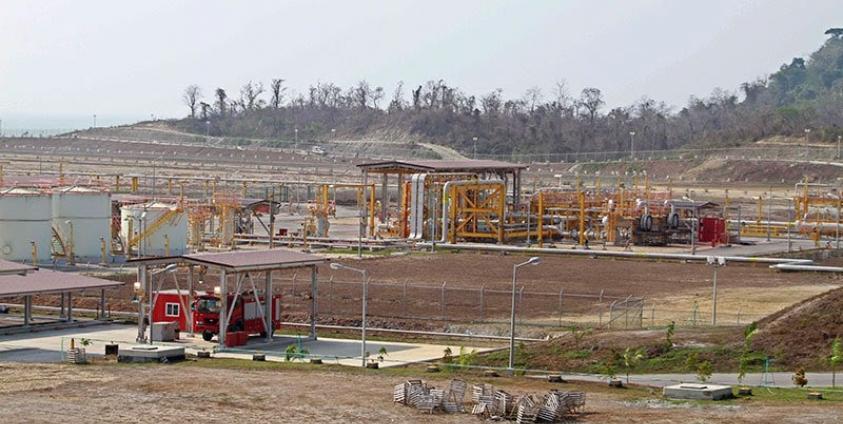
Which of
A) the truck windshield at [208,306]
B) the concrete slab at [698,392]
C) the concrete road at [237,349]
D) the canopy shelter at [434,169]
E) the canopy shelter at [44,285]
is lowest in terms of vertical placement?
the concrete road at [237,349]

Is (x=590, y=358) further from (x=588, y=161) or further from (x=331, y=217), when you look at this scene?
(x=588, y=161)

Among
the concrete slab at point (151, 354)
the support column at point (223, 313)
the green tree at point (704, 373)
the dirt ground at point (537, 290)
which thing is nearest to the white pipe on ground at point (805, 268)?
the dirt ground at point (537, 290)

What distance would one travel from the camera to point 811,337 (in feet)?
133

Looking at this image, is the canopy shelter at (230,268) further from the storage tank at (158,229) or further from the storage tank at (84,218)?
the storage tank at (158,229)

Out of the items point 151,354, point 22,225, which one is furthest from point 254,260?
point 22,225

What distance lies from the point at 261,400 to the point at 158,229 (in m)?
39.9

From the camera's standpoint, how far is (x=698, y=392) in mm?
34344

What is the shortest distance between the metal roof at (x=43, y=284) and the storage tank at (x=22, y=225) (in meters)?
18.6

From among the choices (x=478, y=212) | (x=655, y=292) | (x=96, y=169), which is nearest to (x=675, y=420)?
(x=655, y=292)

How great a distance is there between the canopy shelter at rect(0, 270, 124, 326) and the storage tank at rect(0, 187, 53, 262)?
60.2 ft

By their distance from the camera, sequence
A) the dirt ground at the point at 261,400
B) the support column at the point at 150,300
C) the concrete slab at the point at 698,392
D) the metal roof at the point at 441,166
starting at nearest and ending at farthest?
1. the dirt ground at the point at 261,400
2. the concrete slab at the point at 698,392
3. the support column at the point at 150,300
4. the metal roof at the point at 441,166

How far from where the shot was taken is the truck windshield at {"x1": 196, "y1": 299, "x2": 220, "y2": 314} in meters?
45.6

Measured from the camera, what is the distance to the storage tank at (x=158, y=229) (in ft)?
236

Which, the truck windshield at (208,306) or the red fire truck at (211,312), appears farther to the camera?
the truck windshield at (208,306)
